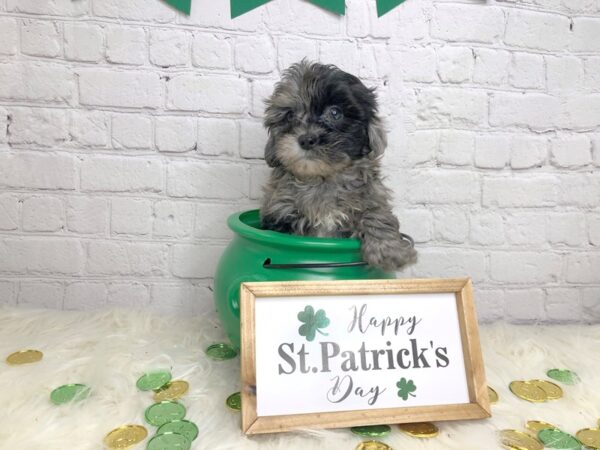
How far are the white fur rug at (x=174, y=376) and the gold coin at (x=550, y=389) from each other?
0.02 meters

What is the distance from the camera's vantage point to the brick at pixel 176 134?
4.78ft

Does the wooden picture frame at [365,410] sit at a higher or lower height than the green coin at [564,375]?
higher

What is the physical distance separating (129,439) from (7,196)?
94cm

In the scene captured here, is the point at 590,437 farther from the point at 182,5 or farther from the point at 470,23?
the point at 182,5

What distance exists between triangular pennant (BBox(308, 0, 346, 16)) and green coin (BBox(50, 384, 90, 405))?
1188 mm

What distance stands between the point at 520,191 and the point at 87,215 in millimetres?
1362

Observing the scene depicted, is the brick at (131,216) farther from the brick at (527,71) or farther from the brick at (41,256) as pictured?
the brick at (527,71)

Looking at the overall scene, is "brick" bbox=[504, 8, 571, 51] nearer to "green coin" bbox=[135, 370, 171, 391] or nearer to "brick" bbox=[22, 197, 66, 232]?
"green coin" bbox=[135, 370, 171, 391]

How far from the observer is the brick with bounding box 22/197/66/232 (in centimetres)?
148

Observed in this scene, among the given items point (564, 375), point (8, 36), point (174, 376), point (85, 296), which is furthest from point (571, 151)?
point (8, 36)

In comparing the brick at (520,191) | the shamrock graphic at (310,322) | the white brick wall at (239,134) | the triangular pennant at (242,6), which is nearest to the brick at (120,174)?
the white brick wall at (239,134)

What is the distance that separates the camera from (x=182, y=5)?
139 cm

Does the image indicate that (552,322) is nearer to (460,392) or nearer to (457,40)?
(460,392)

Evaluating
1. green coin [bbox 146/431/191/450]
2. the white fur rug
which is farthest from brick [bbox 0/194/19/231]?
green coin [bbox 146/431/191/450]
